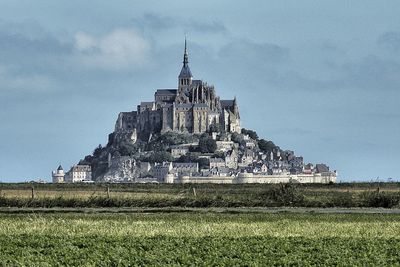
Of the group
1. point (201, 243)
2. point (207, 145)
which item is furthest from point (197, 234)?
point (207, 145)

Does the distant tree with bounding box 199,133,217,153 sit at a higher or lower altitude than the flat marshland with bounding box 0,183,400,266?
higher

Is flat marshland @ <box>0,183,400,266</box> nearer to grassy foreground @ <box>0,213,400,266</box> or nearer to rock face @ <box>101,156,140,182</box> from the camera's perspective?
grassy foreground @ <box>0,213,400,266</box>

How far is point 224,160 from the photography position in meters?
192

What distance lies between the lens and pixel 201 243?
70.8 ft

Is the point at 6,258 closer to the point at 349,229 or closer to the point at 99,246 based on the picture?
the point at 99,246

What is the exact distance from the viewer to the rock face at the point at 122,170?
614ft

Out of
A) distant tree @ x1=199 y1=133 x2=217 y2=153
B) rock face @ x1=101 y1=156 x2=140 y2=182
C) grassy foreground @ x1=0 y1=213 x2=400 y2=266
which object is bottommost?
grassy foreground @ x1=0 y1=213 x2=400 y2=266

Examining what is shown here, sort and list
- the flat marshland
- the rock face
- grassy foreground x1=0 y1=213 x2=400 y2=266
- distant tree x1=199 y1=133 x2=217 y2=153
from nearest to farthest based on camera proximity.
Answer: grassy foreground x1=0 y1=213 x2=400 y2=266
the flat marshland
the rock face
distant tree x1=199 y1=133 x2=217 y2=153

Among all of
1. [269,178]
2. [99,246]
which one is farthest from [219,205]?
[269,178]

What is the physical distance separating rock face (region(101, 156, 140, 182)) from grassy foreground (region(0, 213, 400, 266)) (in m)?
157

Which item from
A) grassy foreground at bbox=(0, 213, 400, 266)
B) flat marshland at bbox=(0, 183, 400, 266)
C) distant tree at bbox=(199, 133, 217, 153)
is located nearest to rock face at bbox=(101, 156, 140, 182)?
distant tree at bbox=(199, 133, 217, 153)

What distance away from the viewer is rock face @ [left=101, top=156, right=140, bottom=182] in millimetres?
187125

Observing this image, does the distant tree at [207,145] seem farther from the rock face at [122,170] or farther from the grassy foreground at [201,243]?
the grassy foreground at [201,243]

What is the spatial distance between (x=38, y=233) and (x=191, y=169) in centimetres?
15941
